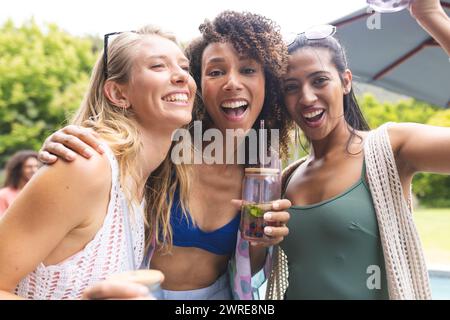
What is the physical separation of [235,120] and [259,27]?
295mm

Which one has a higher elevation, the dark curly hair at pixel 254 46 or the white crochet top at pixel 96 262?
the dark curly hair at pixel 254 46

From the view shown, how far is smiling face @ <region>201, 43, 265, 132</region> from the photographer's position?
1277 millimetres

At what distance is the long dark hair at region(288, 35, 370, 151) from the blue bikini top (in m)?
0.43

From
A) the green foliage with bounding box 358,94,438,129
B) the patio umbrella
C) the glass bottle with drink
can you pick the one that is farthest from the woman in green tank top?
the green foliage with bounding box 358,94,438,129

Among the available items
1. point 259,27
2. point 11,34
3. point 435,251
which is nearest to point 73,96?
point 11,34

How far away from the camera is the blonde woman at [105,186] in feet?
2.93

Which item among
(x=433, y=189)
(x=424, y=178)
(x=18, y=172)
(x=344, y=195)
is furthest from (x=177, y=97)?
(x=433, y=189)

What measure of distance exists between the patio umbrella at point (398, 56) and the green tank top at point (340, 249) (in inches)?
57.9

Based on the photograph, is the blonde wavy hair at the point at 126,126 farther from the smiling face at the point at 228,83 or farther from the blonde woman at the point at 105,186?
A: the smiling face at the point at 228,83

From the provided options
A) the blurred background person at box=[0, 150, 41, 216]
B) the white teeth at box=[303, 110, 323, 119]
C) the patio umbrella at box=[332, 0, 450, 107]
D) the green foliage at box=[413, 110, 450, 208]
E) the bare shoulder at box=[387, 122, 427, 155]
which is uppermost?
the green foliage at box=[413, 110, 450, 208]

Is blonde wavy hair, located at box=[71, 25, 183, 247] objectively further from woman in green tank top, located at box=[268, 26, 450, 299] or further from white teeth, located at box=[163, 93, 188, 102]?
woman in green tank top, located at box=[268, 26, 450, 299]

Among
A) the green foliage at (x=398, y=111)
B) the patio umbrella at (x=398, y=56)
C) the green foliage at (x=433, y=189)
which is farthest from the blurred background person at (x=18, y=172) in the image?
the green foliage at (x=433, y=189)

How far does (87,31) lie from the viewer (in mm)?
11062
